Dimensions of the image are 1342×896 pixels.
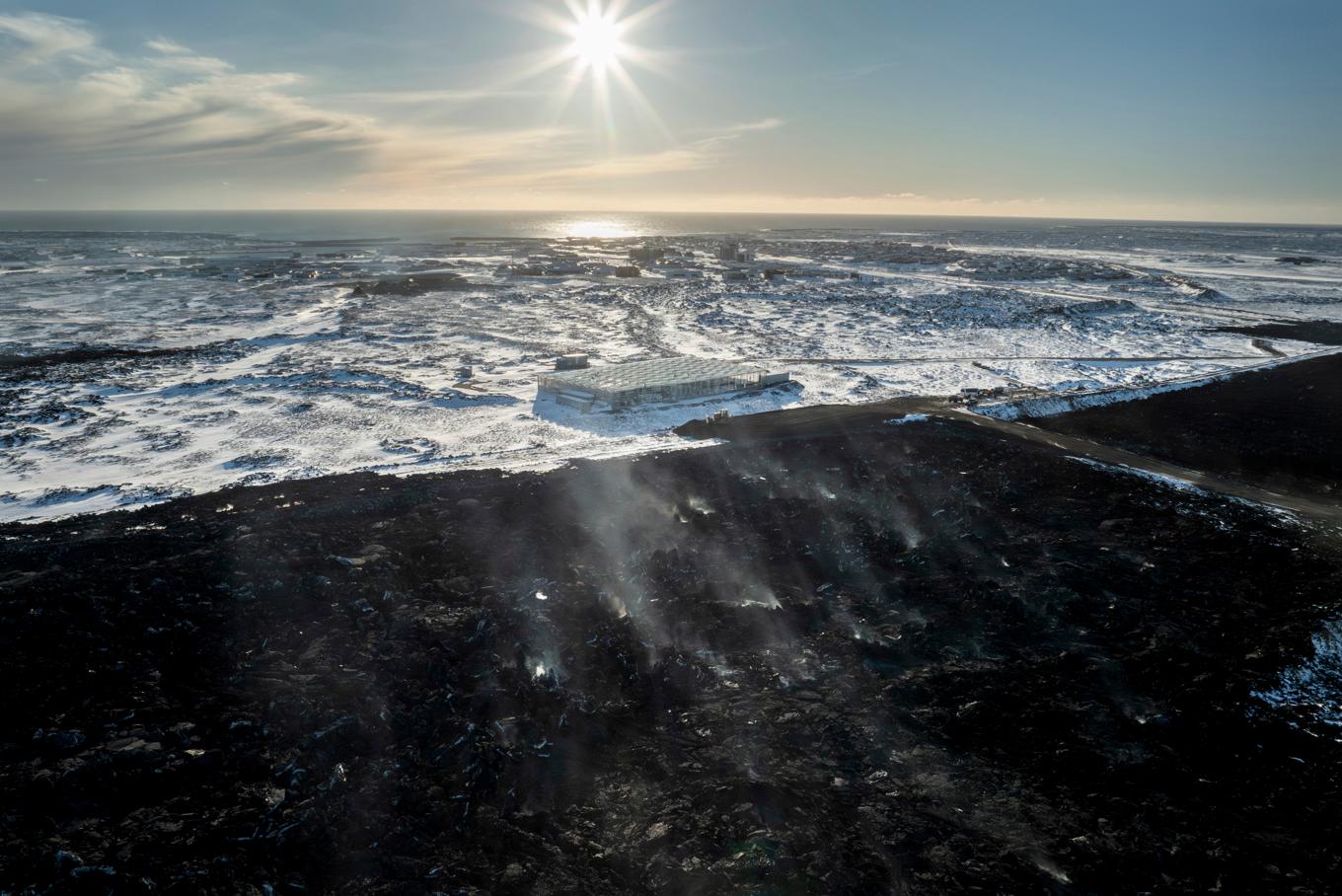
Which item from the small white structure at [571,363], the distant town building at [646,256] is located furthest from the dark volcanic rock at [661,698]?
the distant town building at [646,256]

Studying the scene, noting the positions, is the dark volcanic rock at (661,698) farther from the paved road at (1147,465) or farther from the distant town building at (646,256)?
the distant town building at (646,256)

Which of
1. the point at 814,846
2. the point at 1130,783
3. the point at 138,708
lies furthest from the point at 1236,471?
the point at 138,708

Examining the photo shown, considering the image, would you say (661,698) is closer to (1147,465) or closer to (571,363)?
(1147,465)

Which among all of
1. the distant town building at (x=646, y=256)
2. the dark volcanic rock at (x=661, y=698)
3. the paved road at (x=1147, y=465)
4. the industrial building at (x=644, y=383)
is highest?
the distant town building at (x=646, y=256)

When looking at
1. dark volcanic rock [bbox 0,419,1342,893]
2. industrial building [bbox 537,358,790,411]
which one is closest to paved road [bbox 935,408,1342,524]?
dark volcanic rock [bbox 0,419,1342,893]

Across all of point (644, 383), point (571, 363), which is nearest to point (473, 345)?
point (571, 363)

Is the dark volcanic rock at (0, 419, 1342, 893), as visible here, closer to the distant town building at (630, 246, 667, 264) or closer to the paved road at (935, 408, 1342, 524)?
the paved road at (935, 408, 1342, 524)
